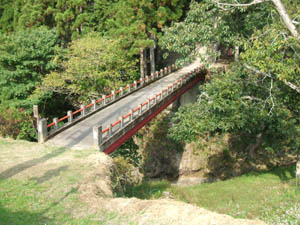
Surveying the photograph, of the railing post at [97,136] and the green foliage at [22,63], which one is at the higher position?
the green foliage at [22,63]

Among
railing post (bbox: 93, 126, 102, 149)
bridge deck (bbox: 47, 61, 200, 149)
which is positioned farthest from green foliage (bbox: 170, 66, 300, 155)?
railing post (bbox: 93, 126, 102, 149)

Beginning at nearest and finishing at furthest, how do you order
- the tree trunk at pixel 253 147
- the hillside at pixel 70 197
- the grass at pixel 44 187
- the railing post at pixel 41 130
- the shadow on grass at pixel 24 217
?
1. the shadow on grass at pixel 24 217
2. the hillside at pixel 70 197
3. the grass at pixel 44 187
4. the railing post at pixel 41 130
5. the tree trunk at pixel 253 147

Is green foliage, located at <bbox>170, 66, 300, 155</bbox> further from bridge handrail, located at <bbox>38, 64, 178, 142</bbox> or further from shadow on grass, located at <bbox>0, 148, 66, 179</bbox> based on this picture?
shadow on grass, located at <bbox>0, 148, 66, 179</bbox>

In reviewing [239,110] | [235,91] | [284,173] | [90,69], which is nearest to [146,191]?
[239,110]

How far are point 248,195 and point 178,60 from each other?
8.47m

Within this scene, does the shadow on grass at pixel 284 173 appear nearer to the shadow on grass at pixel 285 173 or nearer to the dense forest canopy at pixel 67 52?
the shadow on grass at pixel 285 173

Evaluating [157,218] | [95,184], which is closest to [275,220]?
[157,218]

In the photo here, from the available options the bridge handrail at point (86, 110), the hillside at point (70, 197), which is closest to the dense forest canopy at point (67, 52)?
the bridge handrail at point (86, 110)

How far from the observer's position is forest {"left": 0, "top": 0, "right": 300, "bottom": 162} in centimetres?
1427

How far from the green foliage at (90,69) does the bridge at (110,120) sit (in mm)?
1919

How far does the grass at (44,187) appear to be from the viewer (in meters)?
8.21

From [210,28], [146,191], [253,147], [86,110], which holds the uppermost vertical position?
[210,28]

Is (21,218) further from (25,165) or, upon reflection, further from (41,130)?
(41,130)

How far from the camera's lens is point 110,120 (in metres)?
16.7
